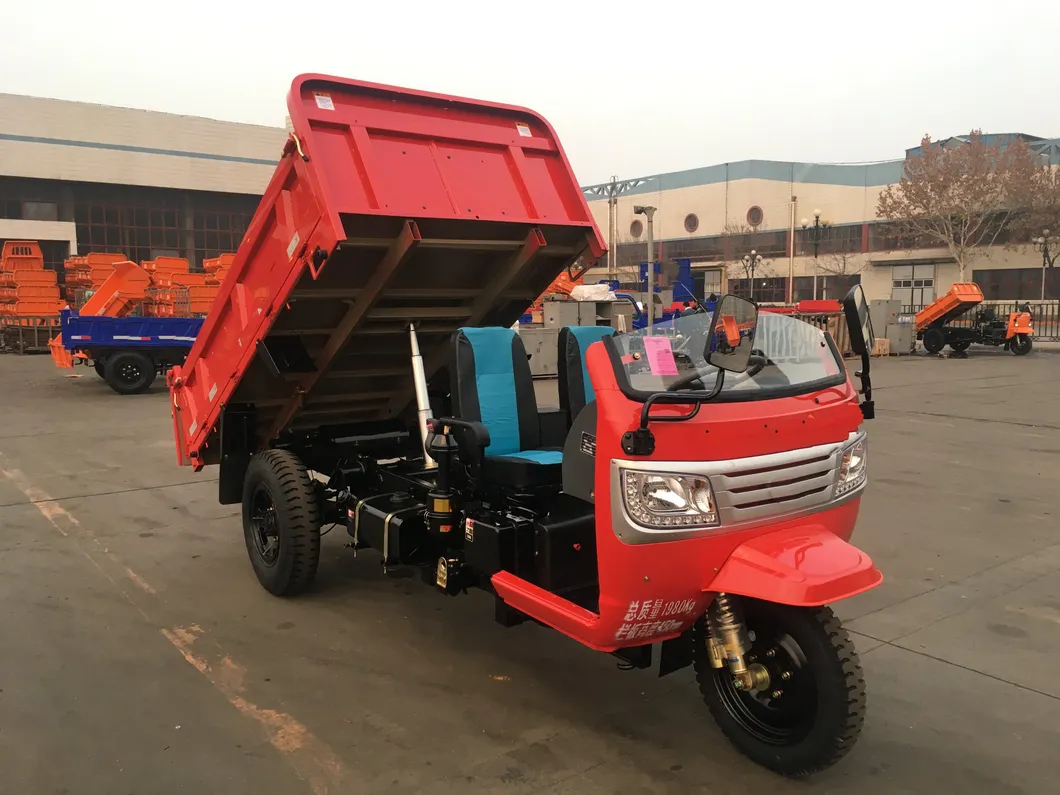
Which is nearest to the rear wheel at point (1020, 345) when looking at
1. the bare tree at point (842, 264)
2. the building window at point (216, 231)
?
the bare tree at point (842, 264)

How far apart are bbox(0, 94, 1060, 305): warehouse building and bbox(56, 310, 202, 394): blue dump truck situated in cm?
2366

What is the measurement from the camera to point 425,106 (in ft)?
15.0

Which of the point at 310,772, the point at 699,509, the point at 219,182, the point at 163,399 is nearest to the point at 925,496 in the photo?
the point at 699,509

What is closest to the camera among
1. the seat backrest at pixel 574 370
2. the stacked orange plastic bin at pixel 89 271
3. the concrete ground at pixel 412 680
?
the concrete ground at pixel 412 680

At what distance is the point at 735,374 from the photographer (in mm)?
3217

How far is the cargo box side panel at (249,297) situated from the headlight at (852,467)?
2501mm

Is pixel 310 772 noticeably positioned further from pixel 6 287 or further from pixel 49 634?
pixel 6 287

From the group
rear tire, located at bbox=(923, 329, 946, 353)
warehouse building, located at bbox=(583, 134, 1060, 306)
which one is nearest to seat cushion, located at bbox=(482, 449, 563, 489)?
rear tire, located at bbox=(923, 329, 946, 353)

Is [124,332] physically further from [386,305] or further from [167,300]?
[386,305]

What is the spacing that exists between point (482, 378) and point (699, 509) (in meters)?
1.66

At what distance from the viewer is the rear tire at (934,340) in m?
25.1

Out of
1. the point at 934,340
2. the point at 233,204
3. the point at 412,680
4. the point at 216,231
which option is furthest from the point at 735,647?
the point at 233,204

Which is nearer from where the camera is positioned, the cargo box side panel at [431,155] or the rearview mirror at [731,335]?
the rearview mirror at [731,335]

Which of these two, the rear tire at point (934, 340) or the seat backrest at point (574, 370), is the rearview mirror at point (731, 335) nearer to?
the seat backrest at point (574, 370)
